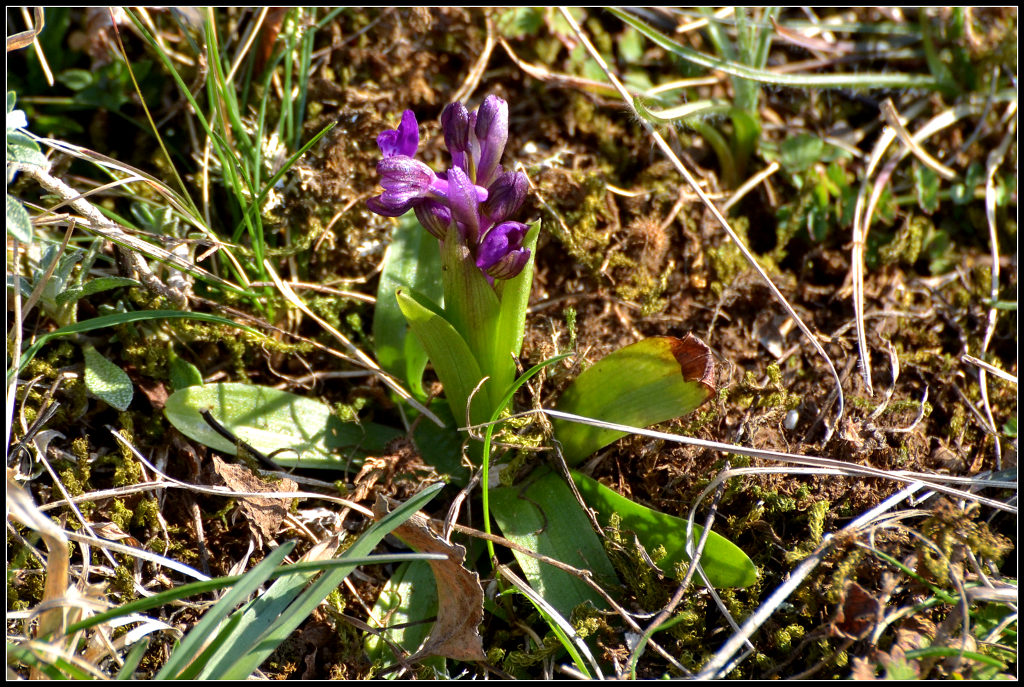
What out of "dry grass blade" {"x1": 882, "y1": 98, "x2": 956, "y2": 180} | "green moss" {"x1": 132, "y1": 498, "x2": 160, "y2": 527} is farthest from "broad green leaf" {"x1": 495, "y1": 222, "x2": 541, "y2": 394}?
"dry grass blade" {"x1": 882, "y1": 98, "x2": 956, "y2": 180}

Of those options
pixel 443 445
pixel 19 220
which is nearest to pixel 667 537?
pixel 443 445

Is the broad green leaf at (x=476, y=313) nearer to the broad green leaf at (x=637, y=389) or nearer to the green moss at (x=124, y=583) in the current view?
the broad green leaf at (x=637, y=389)

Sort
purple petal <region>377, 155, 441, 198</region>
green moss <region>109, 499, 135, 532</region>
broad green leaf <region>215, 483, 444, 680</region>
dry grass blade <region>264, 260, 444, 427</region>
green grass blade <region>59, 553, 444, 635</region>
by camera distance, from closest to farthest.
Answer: green grass blade <region>59, 553, 444, 635</region>, broad green leaf <region>215, 483, 444, 680</region>, purple petal <region>377, 155, 441, 198</region>, green moss <region>109, 499, 135, 532</region>, dry grass blade <region>264, 260, 444, 427</region>

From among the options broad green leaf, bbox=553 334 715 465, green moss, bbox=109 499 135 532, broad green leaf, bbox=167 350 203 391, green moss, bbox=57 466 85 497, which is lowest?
green moss, bbox=109 499 135 532

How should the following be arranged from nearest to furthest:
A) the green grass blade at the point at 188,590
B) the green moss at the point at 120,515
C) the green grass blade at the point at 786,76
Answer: the green grass blade at the point at 188,590, the green moss at the point at 120,515, the green grass blade at the point at 786,76

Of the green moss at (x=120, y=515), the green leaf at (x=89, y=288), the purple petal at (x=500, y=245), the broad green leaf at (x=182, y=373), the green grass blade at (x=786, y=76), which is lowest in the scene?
the green moss at (x=120, y=515)

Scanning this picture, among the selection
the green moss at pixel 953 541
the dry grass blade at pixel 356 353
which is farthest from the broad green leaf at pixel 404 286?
the green moss at pixel 953 541

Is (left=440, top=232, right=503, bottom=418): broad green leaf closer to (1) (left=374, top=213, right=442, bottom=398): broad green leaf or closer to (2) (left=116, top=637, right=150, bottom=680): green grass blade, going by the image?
(1) (left=374, top=213, right=442, bottom=398): broad green leaf

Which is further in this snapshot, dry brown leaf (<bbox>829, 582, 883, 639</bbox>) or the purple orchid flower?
the purple orchid flower
